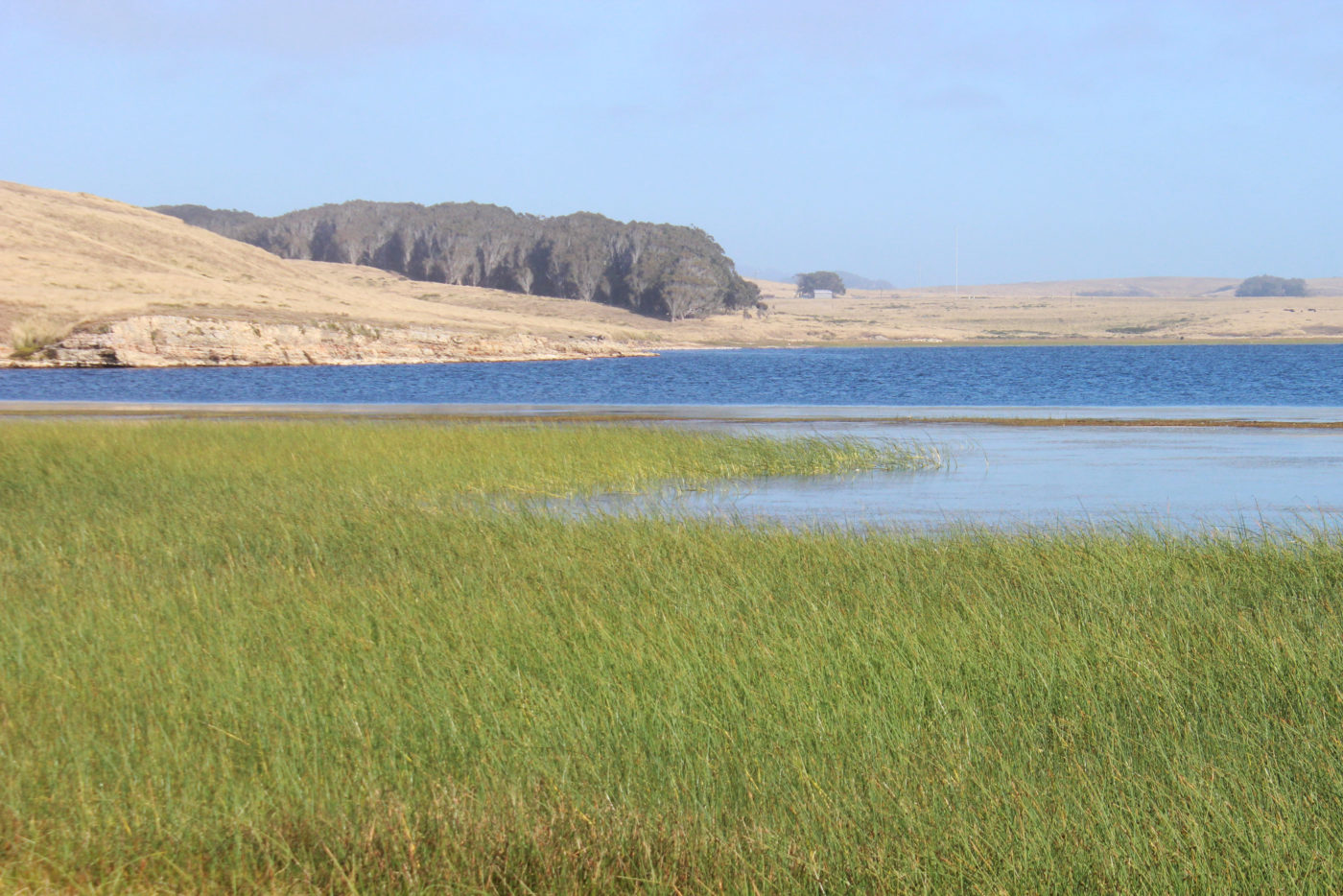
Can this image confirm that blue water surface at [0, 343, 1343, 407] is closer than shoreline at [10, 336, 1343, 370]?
Yes

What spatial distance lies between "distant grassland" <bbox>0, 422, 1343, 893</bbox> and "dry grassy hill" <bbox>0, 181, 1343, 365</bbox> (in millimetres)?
56690

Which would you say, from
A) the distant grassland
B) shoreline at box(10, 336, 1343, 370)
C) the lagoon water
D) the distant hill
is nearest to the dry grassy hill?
shoreline at box(10, 336, 1343, 370)

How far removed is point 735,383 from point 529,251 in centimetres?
8788

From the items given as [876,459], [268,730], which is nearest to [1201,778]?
[268,730]

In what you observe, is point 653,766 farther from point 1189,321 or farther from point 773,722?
point 1189,321

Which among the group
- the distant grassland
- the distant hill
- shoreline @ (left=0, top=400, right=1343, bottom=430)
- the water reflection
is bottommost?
shoreline @ (left=0, top=400, right=1343, bottom=430)

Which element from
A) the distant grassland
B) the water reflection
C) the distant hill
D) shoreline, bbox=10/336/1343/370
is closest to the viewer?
the distant grassland

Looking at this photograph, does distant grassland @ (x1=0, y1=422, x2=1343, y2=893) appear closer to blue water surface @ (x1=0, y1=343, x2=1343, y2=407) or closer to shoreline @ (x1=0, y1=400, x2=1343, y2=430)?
shoreline @ (x1=0, y1=400, x2=1343, y2=430)

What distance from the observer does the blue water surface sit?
4628 centimetres

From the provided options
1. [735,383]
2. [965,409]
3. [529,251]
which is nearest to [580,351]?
[735,383]

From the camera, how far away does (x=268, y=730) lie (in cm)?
617

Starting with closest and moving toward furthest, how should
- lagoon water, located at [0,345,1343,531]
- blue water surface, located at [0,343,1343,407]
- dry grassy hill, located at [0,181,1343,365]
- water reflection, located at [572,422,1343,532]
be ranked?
1. water reflection, located at [572,422,1343,532]
2. lagoon water, located at [0,345,1343,531]
3. blue water surface, located at [0,343,1343,407]
4. dry grassy hill, located at [0,181,1343,365]

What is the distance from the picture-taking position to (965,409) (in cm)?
4025

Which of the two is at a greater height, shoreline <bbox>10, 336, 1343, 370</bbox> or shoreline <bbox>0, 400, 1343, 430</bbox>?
shoreline <bbox>0, 400, 1343, 430</bbox>
